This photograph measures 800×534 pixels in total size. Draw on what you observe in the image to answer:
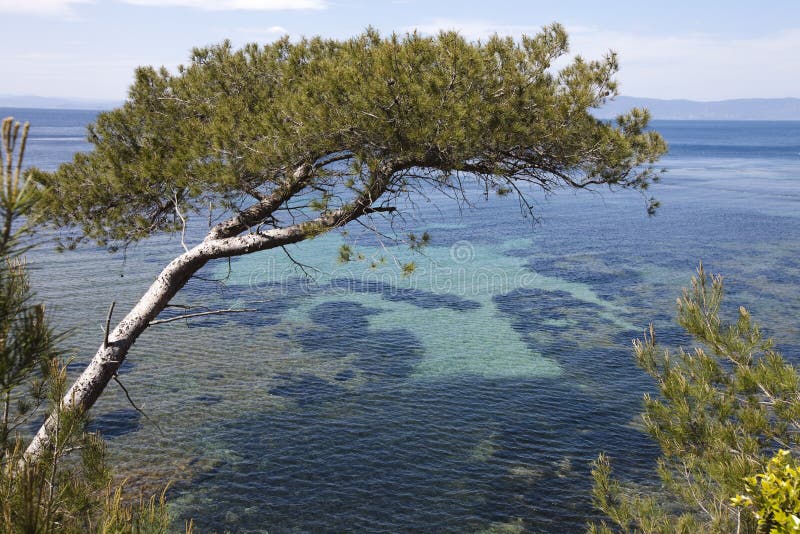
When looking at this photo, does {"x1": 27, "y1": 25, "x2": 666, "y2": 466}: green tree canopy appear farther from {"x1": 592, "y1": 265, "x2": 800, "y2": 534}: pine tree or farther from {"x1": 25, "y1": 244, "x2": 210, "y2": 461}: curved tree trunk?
{"x1": 592, "y1": 265, "x2": 800, "y2": 534}: pine tree

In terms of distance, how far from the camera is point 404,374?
21266mm

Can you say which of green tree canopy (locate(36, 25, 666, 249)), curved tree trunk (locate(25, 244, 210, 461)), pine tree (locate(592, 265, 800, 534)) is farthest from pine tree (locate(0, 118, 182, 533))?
pine tree (locate(592, 265, 800, 534))

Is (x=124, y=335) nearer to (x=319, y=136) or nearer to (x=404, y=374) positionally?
(x=319, y=136)

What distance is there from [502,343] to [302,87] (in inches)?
646

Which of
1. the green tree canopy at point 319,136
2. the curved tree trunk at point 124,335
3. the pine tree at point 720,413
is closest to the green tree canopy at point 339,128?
the green tree canopy at point 319,136

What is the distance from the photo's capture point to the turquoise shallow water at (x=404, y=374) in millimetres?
14242

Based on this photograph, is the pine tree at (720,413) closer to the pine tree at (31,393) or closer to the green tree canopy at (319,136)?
the green tree canopy at (319,136)

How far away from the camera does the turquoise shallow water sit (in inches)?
561

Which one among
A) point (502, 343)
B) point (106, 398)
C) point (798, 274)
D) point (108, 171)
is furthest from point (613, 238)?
point (108, 171)

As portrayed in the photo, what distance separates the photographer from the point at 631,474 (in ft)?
49.3

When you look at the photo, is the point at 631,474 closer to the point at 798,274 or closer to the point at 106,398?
the point at 106,398

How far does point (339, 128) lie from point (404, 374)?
13.0 meters

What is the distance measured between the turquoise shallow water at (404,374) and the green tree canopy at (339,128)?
6506 mm

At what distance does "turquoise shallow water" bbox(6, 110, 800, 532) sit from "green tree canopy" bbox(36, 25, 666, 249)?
6.51m
